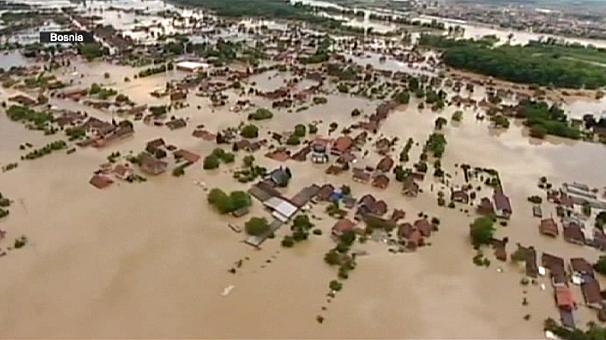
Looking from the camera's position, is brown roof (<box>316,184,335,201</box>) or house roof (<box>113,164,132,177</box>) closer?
brown roof (<box>316,184,335,201</box>)

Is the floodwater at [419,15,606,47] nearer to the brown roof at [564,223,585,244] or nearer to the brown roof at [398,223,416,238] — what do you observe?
the brown roof at [564,223,585,244]

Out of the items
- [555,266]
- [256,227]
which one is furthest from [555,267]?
[256,227]

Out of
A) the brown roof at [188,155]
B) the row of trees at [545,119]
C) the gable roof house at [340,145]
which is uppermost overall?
the row of trees at [545,119]

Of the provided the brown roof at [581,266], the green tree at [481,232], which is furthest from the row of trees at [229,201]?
the brown roof at [581,266]

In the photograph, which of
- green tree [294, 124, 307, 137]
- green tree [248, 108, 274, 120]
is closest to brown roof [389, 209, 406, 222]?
green tree [294, 124, 307, 137]

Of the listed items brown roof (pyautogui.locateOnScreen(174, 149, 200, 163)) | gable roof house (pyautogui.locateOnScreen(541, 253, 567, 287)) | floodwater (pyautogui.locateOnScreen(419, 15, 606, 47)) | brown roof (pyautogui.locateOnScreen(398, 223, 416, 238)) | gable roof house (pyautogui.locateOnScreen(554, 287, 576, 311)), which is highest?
floodwater (pyautogui.locateOnScreen(419, 15, 606, 47))

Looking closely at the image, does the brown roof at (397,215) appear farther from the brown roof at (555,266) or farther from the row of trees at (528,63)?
the row of trees at (528,63)

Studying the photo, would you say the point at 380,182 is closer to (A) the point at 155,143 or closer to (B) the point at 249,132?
(B) the point at 249,132

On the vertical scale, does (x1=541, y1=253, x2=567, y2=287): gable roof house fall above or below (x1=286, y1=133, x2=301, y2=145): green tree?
below

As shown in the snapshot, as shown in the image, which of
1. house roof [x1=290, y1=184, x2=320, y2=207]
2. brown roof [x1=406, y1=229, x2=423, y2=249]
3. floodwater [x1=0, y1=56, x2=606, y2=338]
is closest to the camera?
floodwater [x1=0, y1=56, x2=606, y2=338]
